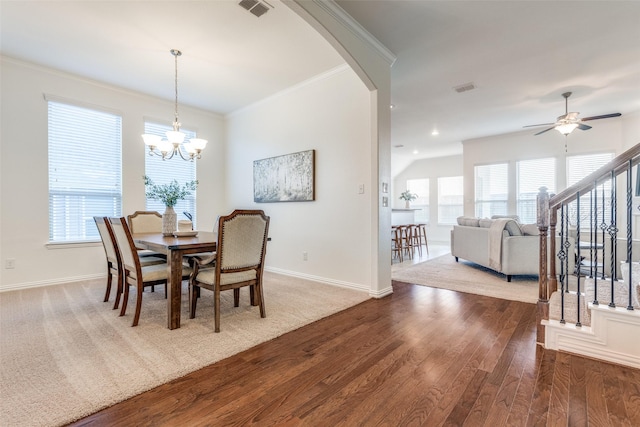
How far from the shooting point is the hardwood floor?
4.52 feet

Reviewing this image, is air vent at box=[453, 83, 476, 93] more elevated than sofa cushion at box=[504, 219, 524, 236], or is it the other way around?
air vent at box=[453, 83, 476, 93]

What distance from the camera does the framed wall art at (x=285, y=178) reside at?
4.12 meters

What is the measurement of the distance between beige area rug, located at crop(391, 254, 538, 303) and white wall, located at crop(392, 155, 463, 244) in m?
4.22

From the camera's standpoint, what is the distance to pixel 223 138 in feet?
18.6

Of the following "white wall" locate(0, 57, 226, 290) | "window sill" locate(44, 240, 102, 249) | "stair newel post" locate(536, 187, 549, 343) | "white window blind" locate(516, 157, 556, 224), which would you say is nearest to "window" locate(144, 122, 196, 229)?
"white wall" locate(0, 57, 226, 290)

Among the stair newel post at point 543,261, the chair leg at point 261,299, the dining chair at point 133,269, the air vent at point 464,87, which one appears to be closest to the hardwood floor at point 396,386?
the stair newel post at point 543,261

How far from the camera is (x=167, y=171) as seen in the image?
4938 mm

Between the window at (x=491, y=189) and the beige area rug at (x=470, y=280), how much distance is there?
2.62 metres

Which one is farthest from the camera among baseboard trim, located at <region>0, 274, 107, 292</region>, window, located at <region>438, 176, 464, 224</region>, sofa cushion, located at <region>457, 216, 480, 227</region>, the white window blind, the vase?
window, located at <region>438, 176, 464, 224</region>

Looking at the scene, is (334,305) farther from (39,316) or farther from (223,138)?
(223,138)

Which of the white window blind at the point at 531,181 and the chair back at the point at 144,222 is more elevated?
the white window blind at the point at 531,181

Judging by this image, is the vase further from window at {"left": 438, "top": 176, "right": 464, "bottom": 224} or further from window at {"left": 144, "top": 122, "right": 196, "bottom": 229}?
window at {"left": 438, "top": 176, "right": 464, "bottom": 224}

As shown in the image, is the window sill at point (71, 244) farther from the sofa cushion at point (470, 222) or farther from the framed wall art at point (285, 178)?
the sofa cushion at point (470, 222)

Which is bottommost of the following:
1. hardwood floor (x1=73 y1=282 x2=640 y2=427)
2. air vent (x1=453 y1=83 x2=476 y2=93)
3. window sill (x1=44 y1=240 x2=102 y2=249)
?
hardwood floor (x1=73 y1=282 x2=640 y2=427)
